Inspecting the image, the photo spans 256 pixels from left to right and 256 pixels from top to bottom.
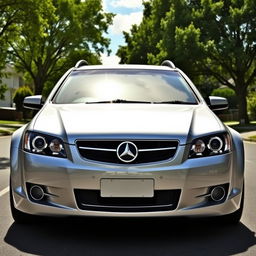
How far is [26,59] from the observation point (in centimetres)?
5266

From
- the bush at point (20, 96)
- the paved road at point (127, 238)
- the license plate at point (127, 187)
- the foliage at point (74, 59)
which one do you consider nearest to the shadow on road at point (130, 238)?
the paved road at point (127, 238)

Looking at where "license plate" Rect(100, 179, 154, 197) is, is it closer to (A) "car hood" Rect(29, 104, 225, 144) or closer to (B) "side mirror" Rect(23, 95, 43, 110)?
(A) "car hood" Rect(29, 104, 225, 144)

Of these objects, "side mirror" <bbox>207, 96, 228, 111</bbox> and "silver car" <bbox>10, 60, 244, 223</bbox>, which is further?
"side mirror" <bbox>207, 96, 228, 111</bbox>

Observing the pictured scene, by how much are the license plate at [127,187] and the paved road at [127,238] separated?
428 mm

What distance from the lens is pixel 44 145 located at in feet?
15.6

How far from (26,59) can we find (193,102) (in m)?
48.3

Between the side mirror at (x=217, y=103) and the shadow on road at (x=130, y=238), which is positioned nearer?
the shadow on road at (x=130, y=238)

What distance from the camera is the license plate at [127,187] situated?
4.54m

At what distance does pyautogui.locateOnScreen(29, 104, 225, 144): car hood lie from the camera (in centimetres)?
468

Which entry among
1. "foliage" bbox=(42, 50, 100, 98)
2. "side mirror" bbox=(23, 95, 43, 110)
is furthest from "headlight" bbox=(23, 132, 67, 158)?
"foliage" bbox=(42, 50, 100, 98)

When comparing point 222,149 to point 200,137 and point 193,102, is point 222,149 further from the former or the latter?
point 193,102

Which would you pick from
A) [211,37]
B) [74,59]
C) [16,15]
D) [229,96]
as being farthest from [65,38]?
[229,96]

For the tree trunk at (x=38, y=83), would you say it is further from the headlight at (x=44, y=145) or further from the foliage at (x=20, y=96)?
the headlight at (x=44, y=145)

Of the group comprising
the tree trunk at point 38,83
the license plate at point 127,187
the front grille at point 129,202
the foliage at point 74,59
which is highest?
the license plate at point 127,187
